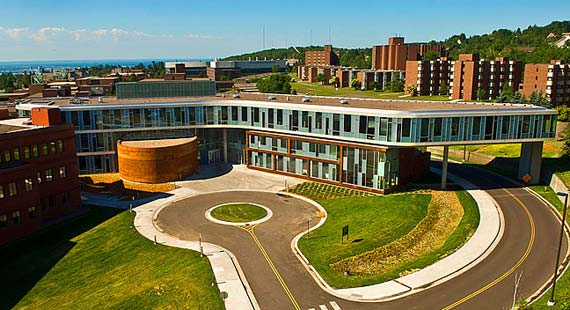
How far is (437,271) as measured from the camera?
3281 centimetres

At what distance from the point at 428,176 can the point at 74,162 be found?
4393cm

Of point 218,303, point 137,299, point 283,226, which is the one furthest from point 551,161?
point 137,299

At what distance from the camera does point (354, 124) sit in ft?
179

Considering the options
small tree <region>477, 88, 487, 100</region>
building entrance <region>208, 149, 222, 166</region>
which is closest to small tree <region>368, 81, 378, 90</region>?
small tree <region>477, 88, 487, 100</region>

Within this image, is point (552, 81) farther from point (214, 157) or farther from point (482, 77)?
point (214, 157)

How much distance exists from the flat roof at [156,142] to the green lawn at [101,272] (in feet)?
53.3

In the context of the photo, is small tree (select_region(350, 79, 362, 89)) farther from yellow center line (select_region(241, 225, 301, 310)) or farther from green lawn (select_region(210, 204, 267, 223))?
yellow center line (select_region(241, 225, 301, 310))

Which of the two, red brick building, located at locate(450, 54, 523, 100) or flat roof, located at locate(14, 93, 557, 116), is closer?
flat roof, located at locate(14, 93, 557, 116)

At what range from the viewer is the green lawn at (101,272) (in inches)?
1227

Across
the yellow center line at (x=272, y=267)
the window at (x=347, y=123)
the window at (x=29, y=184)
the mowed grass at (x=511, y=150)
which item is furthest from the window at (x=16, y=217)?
the mowed grass at (x=511, y=150)

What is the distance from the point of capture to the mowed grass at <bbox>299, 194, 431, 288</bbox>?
113 feet

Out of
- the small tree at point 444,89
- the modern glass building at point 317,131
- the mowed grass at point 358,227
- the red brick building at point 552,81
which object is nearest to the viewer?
the mowed grass at point 358,227

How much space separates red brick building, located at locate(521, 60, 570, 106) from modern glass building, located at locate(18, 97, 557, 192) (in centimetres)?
6308

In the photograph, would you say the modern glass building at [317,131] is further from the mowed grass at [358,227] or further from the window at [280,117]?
the mowed grass at [358,227]
